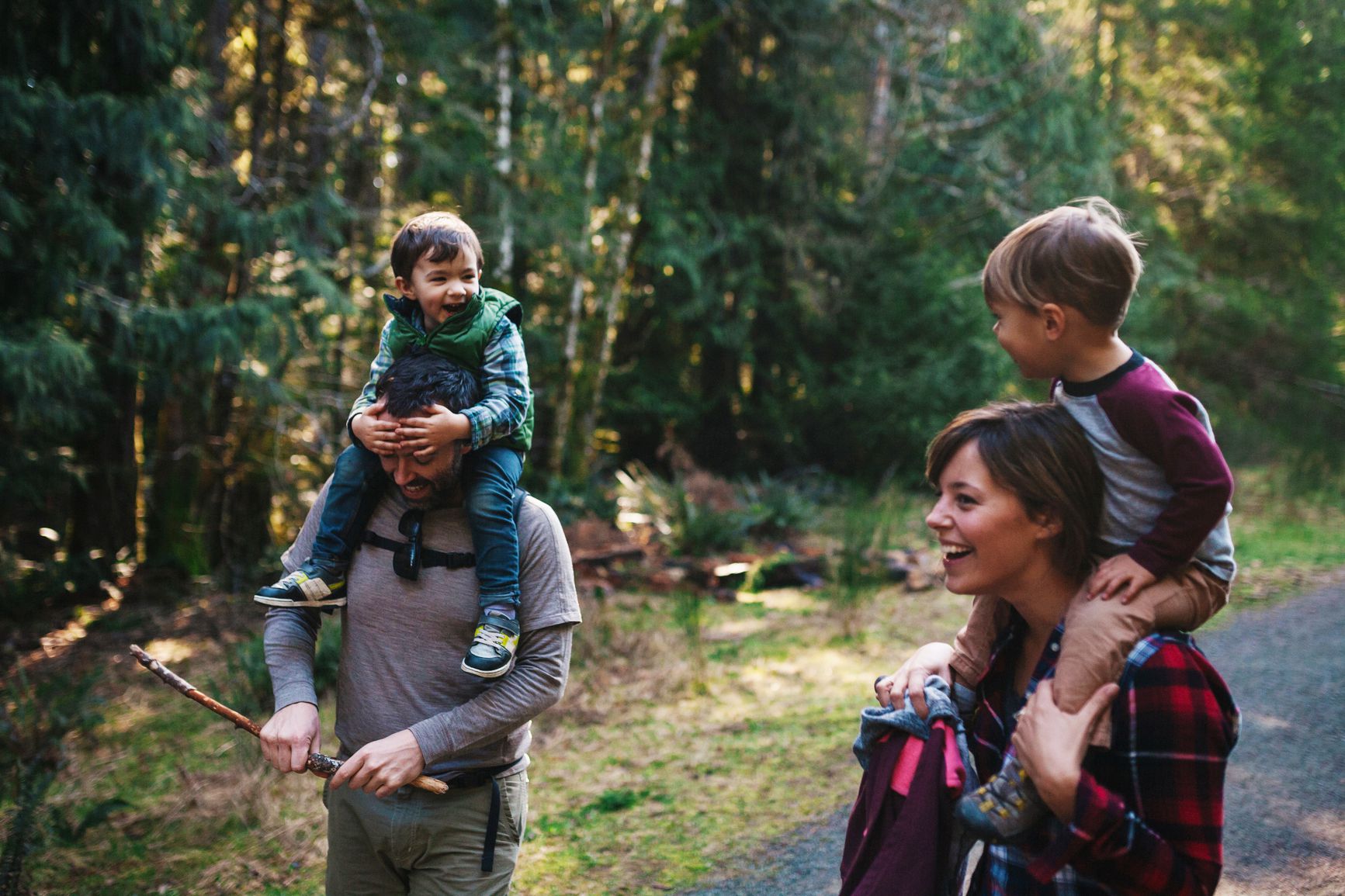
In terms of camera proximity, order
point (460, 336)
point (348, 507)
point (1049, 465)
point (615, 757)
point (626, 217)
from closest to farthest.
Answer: point (1049, 465) → point (348, 507) → point (460, 336) → point (615, 757) → point (626, 217)

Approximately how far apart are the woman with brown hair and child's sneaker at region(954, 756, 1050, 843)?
0.03 m

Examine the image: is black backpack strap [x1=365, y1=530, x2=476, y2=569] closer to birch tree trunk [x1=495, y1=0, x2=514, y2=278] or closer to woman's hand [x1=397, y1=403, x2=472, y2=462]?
woman's hand [x1=397, y1=403, x2=472, y2=462]

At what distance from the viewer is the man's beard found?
6.63 feet

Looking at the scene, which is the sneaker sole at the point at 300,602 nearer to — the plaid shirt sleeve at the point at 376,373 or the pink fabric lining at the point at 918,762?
the plaid shirt sleeve at the point at 376,373

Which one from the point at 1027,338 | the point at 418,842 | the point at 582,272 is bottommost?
the point at 582,272

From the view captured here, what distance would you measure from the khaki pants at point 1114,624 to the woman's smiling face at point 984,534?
11cm

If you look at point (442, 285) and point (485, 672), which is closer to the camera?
point (485, 672)

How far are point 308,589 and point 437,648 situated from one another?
32cm

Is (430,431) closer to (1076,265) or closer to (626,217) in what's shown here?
(1076,265)

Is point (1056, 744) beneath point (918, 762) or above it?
above

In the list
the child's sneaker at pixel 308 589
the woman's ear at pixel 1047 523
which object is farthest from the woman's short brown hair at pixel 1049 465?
the child's sneaker at pixel 308 589

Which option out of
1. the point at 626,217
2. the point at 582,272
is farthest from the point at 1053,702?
the point at 626,217

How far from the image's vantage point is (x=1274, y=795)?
4277 millimetres

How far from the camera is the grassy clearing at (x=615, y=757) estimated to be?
3.99 meters
